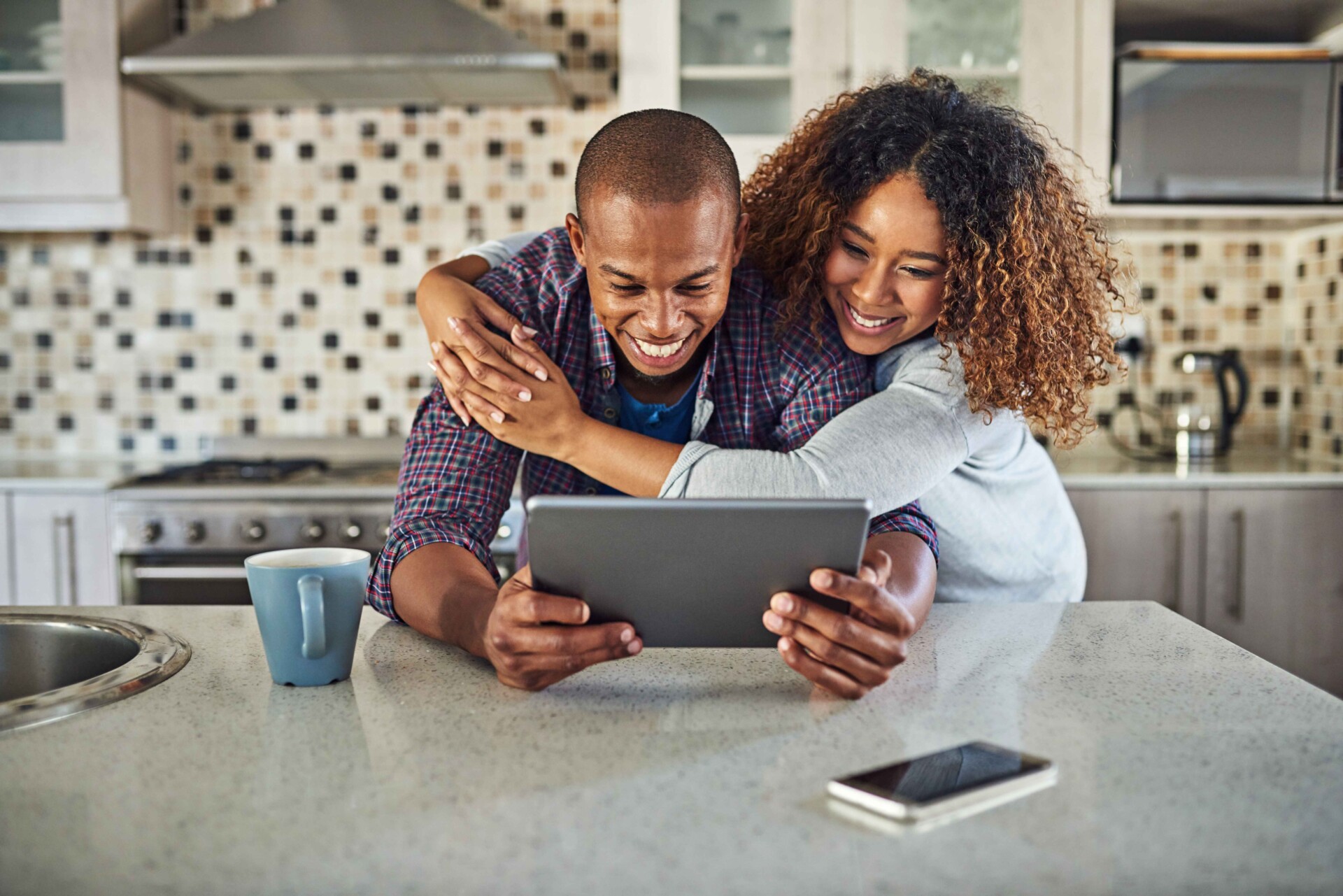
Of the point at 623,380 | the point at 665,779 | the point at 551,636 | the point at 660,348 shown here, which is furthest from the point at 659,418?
the point at 665,779

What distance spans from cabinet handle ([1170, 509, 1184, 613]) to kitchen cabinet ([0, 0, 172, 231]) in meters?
2.64

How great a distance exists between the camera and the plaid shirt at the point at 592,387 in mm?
1284

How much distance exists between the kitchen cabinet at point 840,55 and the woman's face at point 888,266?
1.43 m

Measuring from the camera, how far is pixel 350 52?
2.46 metres

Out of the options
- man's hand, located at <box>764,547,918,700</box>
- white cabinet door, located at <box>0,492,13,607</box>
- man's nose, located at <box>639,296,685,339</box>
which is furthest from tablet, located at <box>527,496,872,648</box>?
white cabinet door, located at <box>0,492,13,607</box>

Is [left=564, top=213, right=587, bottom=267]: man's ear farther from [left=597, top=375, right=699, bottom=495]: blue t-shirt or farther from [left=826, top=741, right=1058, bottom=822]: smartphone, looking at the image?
[left=826, top=741, right=1058, bottom=822]: smartphone

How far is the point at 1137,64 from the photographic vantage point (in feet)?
8.60

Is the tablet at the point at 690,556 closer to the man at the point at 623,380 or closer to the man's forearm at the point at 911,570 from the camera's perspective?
the man at the point at 623,380

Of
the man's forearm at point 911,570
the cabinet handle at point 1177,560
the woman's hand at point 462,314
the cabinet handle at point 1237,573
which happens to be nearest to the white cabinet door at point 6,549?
the woman's hand at point 462,314

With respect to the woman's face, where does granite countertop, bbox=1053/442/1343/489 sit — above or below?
below

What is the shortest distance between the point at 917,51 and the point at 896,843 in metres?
2.43

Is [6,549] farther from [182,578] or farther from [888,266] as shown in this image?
[888,266]

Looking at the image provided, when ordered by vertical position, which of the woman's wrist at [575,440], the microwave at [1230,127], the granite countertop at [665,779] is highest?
the microwave at [1230,127]

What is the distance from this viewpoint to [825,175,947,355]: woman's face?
1280 mm
